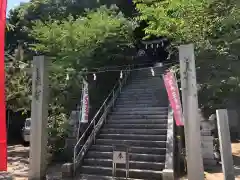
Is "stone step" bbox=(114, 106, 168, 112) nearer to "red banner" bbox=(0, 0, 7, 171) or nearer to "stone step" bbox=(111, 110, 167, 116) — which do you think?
"stone step" bbox=(111, 110, 167, 116)

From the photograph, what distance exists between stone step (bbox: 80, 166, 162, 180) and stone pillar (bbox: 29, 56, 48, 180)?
5.95 ft

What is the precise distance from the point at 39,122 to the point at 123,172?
375 centimetres

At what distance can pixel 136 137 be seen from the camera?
1272 cm

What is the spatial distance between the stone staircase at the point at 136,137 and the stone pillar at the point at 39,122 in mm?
1802

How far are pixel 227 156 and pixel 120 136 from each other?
20.1 feet

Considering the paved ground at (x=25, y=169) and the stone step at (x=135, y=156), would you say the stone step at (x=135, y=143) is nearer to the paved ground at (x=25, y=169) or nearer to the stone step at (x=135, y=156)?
the stone step at (x=135, y=156)

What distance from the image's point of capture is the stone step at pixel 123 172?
10.4 meters

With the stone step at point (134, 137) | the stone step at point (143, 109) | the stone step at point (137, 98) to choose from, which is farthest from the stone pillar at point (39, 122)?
the stone step at point (137, 98)

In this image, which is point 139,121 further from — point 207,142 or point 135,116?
point 207,142

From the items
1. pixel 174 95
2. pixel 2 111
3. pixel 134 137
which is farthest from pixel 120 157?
pixel 2 111

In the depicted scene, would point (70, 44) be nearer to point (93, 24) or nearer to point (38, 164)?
point (93, 24)

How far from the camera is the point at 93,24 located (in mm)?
15672

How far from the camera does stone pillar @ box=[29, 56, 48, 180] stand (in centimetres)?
1034

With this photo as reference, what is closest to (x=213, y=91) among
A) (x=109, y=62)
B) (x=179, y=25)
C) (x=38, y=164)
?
(x=179, y=25)
